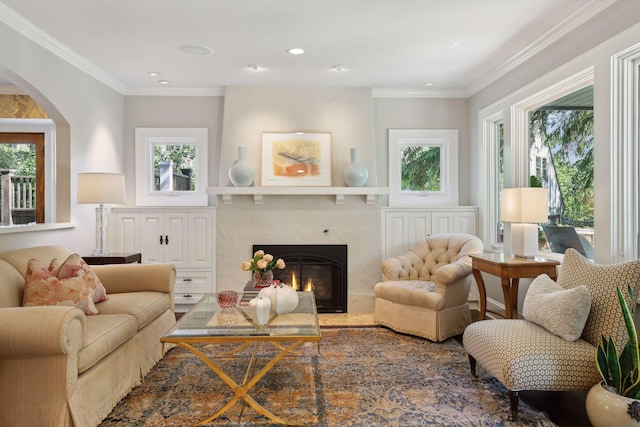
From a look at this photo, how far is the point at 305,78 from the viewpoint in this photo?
4695 mm

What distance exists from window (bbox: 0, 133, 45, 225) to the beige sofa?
2791 millimetres

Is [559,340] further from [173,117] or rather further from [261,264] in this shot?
[173,117]

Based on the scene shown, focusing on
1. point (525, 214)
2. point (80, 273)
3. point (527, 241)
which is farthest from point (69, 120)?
point (527, 241)

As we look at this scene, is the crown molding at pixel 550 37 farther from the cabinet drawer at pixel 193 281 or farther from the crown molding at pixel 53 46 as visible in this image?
the crown molding at pixel 53 46

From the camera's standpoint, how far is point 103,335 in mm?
2381

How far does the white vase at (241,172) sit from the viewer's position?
473 centimetres

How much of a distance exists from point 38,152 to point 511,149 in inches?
215

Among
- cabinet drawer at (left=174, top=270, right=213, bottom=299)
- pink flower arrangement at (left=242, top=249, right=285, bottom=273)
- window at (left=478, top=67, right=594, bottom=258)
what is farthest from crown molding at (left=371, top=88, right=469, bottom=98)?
cabinet drawer at (left=174, top=270, right=213, bottom=299)

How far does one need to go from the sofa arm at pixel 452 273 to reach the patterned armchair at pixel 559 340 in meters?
1.03

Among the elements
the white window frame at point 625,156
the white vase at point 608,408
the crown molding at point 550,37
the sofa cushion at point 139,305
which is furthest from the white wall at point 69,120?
the white window frame at point 625,156

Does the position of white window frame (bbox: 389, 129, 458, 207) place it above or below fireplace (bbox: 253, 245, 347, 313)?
above

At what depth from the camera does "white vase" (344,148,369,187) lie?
4793 mm

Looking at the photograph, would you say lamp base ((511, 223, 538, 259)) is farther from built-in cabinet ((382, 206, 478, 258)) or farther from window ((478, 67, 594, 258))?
built-in cabinet ((382, 206, 478, 258))

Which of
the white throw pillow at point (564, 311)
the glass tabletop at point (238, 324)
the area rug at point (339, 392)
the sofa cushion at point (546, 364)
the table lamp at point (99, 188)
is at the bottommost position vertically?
the area rug at point (339, 392)
